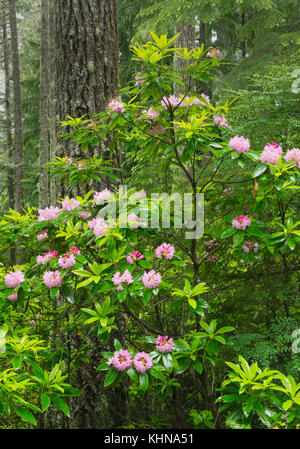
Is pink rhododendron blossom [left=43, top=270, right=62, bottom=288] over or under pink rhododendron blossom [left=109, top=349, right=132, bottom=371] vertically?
over

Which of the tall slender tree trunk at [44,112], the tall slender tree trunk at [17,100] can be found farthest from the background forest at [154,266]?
the tall slender tree trunk at [17,100]

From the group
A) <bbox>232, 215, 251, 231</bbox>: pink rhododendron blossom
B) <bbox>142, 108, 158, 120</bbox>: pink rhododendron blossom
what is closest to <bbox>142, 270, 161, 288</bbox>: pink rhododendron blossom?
<bbox>232, 215, 251, 231</bbox>: pink rhododendron blossom

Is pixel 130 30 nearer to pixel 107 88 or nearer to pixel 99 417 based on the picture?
pixel 107 88

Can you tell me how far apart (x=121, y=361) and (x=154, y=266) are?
3.83 feet

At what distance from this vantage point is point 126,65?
30.9ft

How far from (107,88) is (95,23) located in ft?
1.67

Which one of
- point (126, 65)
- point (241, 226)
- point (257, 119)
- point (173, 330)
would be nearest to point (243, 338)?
point (173, 330)

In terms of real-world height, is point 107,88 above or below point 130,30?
below

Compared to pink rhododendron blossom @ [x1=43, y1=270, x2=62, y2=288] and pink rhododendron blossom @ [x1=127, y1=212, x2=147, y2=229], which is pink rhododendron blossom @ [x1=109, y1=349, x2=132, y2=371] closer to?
pink rhododendron blossom @ [x1=43, y1=270, x2=62, y2=288]

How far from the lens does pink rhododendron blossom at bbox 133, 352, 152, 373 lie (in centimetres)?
165

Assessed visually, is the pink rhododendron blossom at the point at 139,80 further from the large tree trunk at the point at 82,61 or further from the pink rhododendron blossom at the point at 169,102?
the large tree trunk at the point at 82,61

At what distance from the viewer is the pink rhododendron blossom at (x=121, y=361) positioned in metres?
1.67

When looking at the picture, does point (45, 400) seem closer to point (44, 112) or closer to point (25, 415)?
point (25, 415)

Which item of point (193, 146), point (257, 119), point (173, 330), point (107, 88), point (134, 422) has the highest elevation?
point (107, 88)
